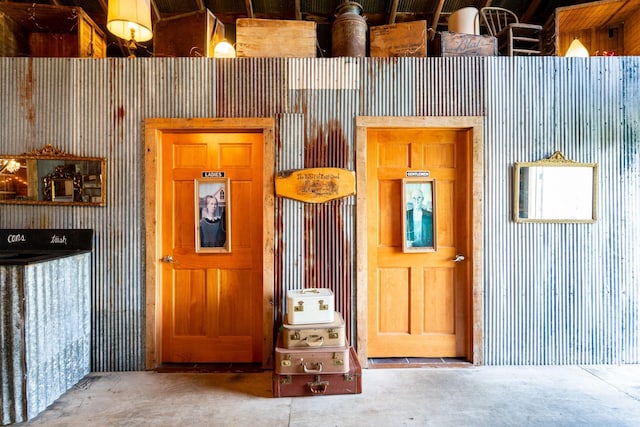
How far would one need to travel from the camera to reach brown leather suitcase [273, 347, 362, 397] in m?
2.64

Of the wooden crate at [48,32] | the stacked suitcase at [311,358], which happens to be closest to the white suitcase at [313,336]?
the stacked suitcase at [311,358]

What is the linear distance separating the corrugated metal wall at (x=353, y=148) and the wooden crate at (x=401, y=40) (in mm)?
249

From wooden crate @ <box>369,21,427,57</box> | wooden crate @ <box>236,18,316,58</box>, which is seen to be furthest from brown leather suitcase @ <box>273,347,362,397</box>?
wooden crate @ <box>369,21,427,57</box>

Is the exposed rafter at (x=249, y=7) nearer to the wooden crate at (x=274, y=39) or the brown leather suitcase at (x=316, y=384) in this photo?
the wooden crate at (x=274, y=39)

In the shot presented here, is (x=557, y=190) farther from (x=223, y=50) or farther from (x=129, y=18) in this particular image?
(x=129, y=18)

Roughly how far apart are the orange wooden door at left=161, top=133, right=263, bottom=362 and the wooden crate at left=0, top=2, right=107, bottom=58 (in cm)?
148

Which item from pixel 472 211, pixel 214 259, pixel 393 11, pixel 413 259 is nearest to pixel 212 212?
pixel 214 259

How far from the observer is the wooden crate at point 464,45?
3342 millimetres

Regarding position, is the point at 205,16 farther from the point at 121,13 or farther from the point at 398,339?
the point at 398,339

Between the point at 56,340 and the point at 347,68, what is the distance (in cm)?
350

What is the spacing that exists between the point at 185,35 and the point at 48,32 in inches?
65.3

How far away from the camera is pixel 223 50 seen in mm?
3469

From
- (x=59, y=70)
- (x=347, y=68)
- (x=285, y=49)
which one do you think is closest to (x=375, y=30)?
(x=347, y=68)

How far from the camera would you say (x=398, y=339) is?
332cm
